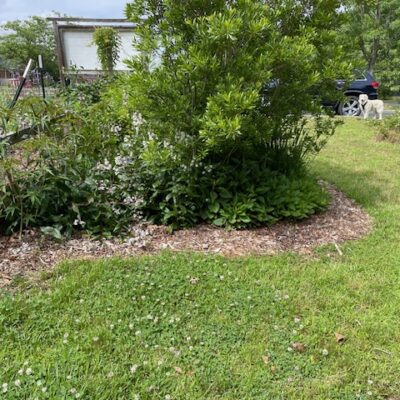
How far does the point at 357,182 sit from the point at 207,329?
3.62m

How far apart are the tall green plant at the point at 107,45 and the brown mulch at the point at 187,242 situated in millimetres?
4593

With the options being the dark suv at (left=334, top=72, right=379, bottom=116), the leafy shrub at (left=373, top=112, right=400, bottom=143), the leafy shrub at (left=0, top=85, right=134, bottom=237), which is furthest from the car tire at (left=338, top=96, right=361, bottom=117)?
the leafy shrub at (left=0, top=85, right=134, bottom=237)

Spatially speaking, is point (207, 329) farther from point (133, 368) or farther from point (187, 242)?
point (187, 242)

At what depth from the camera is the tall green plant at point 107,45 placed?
6.70 m

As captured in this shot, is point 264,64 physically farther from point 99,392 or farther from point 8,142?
point 99,392

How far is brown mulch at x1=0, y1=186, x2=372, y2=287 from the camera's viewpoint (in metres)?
2.86

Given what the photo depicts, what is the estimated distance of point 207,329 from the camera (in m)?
2.29

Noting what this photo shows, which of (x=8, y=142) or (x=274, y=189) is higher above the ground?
(x=8, y=142)

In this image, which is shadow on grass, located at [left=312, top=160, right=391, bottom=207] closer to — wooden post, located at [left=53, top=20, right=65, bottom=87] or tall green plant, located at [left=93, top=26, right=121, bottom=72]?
tall green plant, located at [left=93, top=26, right=121, bottom=72]

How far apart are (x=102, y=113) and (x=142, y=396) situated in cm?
283

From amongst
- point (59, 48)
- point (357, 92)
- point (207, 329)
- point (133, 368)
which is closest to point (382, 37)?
point (357, 92)

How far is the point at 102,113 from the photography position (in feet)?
12.9

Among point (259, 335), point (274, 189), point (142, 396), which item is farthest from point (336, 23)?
point (142, 396)

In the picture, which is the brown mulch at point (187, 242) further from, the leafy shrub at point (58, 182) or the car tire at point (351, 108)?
the car tire at point (351, 108)
